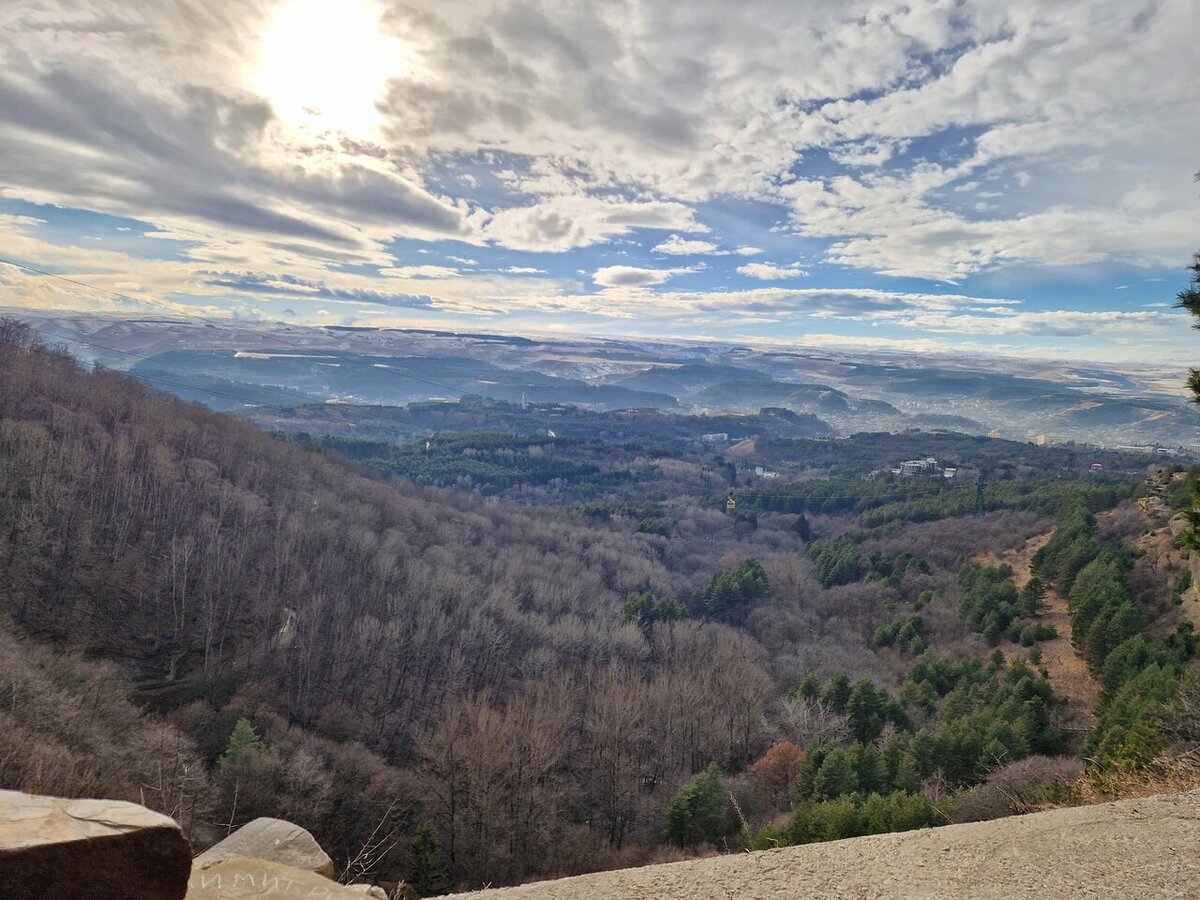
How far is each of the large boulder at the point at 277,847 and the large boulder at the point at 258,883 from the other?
1.26 m

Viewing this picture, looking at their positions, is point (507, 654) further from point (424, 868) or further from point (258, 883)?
point (258, 883)

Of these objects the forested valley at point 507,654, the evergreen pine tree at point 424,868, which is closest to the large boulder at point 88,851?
the forested valley at point 507,654

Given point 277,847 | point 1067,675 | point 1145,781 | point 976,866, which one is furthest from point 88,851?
point 1067,675

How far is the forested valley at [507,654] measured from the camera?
27.1 m

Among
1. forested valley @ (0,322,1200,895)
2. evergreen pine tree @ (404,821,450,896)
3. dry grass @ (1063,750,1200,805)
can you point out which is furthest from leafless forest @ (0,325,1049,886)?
dry grass @ (1063,750,1200,805)

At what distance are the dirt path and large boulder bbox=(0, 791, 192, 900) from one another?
35.4 m

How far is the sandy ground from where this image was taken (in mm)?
8102

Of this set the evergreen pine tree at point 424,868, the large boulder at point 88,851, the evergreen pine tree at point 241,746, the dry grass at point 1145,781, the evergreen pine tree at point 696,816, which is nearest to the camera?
the large boulder at point 88,851

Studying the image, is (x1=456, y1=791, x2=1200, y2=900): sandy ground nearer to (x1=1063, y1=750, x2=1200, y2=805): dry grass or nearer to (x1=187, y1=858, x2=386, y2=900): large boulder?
(x1=1063, y1=750, x2=1200, y2=805): dry grass

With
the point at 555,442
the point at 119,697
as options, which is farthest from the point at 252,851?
the point at 555,442

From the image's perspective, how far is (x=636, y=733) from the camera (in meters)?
44.8

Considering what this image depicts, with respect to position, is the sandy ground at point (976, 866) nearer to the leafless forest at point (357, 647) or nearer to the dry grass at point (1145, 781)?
the dry grass at point (1145, 781)

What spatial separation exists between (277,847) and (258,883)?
2.28m

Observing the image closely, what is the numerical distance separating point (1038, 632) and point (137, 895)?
53.6 m
